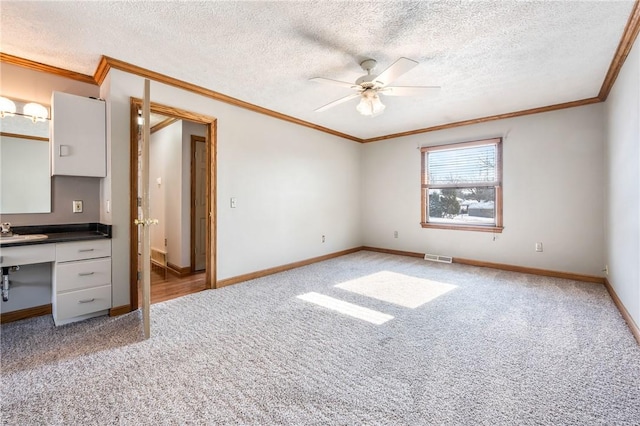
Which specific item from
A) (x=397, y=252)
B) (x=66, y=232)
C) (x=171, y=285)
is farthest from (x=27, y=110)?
(x=397, y=252)

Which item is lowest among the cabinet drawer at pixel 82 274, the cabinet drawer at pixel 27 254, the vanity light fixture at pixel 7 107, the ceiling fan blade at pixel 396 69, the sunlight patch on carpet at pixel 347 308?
the sunlight patch on carpet at pixel 347 308

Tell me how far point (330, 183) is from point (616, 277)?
397 cm

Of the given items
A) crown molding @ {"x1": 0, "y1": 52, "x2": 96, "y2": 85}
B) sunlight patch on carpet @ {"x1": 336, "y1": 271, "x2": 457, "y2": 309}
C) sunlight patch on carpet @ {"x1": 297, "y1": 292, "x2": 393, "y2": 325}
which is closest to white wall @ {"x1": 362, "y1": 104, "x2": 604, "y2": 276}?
sunlight patch on carpet @ {"x1": 336, "y1": 271, "x2": 457, "y2": 309}

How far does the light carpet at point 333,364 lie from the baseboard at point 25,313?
0.09 m

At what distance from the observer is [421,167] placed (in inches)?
210

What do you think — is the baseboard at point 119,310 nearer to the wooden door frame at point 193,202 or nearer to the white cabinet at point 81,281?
the white cabinet at point 81,281

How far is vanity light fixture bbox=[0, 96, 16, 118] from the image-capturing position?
2598mm

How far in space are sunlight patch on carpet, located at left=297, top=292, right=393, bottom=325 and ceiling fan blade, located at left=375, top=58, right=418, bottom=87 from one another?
2.16m

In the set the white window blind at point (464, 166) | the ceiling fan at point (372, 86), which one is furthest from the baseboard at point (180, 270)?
the white window blind at point (464, 166)

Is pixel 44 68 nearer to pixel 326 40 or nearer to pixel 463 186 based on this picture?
pixel 326 40

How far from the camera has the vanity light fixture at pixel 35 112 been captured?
2717 mm

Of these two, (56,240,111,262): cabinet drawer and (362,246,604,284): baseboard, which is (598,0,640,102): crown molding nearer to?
(362,246,604,284): baseboard

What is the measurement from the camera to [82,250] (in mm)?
2605

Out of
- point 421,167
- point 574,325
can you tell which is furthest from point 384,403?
point 421,167
